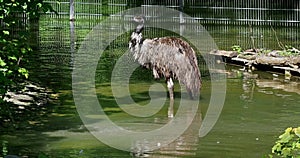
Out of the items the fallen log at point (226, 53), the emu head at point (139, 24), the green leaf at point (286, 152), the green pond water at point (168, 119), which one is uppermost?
the emu head at point (139, 24)

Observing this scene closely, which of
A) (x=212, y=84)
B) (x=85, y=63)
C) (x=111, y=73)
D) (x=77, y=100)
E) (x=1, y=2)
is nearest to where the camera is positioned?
(x=1, y=2)

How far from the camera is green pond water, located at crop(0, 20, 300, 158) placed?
8.28 metres

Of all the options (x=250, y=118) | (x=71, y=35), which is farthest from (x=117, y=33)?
(x=250, y=118)

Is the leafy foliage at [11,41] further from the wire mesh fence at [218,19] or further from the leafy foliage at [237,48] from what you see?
the wire mesh fence at [218,19]

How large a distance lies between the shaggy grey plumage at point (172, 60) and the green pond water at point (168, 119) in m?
0.40

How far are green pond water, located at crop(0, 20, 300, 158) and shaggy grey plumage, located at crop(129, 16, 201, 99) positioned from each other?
40cm

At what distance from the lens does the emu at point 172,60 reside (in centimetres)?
1162

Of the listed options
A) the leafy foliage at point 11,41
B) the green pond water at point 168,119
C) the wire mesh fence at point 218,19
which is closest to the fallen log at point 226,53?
the green pond water at point 168,119

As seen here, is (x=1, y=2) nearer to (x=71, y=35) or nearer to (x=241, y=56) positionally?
(x=241, y=56)

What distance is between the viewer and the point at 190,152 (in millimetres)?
8281

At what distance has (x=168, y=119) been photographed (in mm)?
10227

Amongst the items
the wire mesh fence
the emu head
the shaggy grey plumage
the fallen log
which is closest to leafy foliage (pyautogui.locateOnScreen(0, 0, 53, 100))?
the shaggy grey plumage

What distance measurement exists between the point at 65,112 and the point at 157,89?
2733 millimetres

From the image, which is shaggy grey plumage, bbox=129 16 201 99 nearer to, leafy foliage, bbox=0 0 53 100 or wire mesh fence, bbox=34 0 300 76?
leafy foliage, bbox=0 0 53 100
